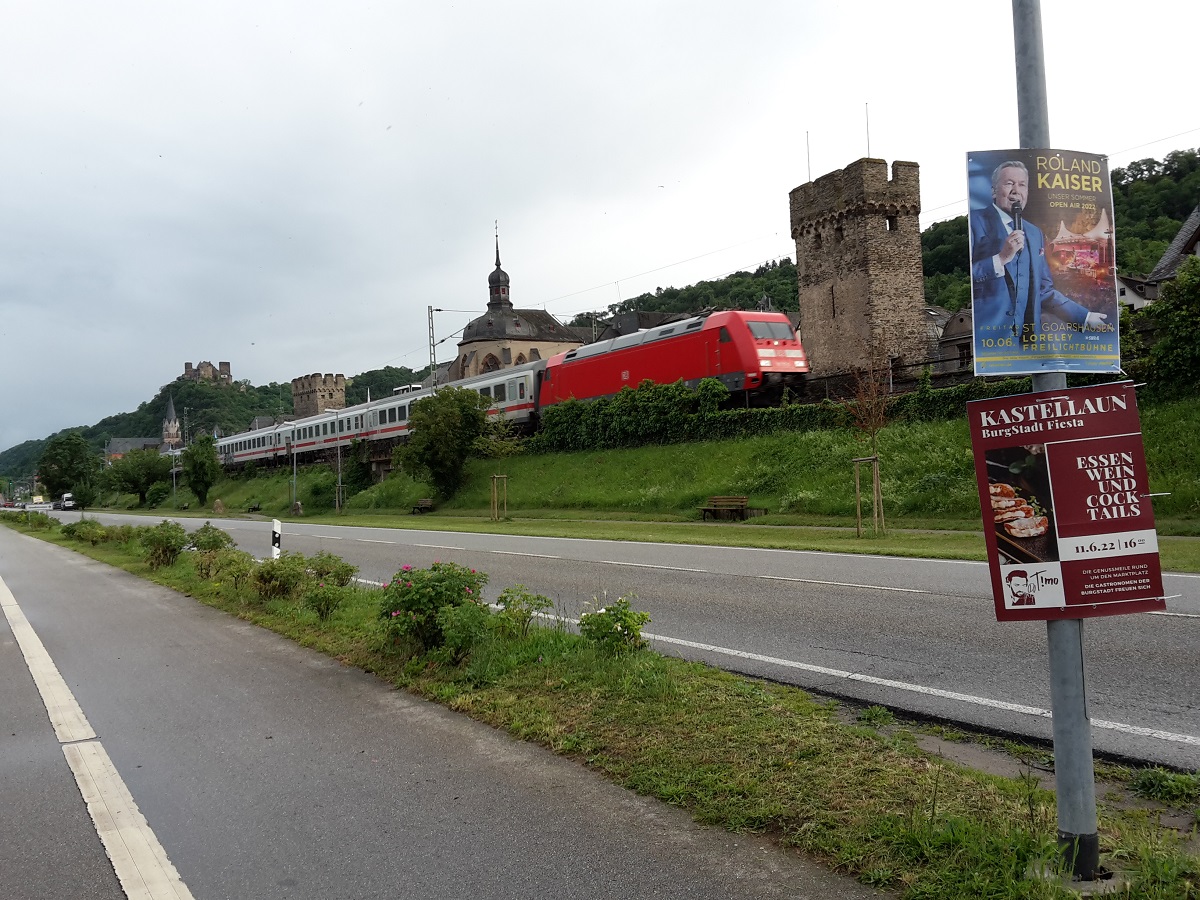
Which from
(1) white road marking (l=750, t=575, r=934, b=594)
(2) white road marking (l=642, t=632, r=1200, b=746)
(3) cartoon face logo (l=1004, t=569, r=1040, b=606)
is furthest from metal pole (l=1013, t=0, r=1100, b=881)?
(1) white road marking (l=750, t=575, r=934, b=594)

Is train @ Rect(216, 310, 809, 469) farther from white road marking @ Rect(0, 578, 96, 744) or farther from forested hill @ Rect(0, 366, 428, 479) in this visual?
forested hill @ Rect(0, 366, 428, 479)

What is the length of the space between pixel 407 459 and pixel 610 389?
435 inches

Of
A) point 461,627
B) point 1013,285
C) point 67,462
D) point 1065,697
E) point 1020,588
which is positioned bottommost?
point 461,627

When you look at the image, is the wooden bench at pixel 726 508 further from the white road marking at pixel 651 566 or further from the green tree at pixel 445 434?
the green tree at pixel 445 434

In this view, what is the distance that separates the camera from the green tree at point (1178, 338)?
21719 mm

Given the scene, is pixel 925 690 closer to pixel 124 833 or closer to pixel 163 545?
pixel 124 833

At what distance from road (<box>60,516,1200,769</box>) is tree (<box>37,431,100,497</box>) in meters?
95.7

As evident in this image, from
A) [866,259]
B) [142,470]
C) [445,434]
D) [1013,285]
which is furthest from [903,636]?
[142,470]

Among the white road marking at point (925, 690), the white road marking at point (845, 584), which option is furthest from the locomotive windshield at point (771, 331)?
the white road marking at point (925, 690)

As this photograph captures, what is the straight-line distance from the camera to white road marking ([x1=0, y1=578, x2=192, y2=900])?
3799 mm

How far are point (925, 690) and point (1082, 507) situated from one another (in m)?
3.41

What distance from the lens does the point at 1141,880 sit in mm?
3193

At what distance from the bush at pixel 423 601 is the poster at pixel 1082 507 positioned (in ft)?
17.7

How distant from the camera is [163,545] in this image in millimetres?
18812
